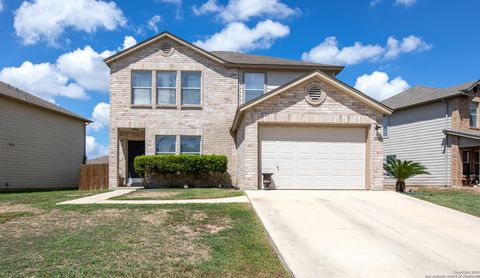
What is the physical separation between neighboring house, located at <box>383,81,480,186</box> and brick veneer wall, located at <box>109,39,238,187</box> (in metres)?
12.3

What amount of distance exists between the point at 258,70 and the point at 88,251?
14.3m

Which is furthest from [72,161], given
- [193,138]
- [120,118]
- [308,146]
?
[308,146]

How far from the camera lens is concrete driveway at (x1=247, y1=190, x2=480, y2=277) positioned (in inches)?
235

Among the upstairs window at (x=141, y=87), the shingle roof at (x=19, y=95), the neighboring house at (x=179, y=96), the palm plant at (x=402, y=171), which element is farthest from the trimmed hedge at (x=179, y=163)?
the shingle roof at (x=19, y=95)

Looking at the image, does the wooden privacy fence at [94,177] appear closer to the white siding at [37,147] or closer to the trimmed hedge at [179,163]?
the trimmed hedge at [179,163]

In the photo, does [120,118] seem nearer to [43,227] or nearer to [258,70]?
[258,70]

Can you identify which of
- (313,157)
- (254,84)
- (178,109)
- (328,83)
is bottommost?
(313,157)

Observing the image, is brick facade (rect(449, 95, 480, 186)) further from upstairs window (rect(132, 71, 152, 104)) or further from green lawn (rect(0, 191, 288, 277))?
upstairs window (rect(132, 71, 152, 104))

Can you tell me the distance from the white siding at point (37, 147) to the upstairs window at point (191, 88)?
9.01 metres

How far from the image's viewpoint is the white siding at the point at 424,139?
21.7 meters

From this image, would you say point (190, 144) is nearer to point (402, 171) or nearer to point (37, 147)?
point (37, 147)

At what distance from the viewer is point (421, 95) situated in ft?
80.1

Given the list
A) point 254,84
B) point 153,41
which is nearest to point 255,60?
point 254,84

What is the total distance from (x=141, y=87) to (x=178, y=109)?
7.04ft
